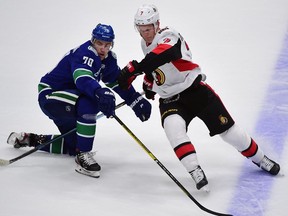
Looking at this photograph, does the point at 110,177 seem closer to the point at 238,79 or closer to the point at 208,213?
the point at 208,213

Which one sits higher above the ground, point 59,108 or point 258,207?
point 59,108

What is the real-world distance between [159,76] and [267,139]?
0.84 m

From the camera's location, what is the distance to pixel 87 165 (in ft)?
11.8

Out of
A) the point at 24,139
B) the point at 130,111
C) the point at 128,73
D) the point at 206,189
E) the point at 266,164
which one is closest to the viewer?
the point at 206,189

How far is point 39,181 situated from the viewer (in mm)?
3549

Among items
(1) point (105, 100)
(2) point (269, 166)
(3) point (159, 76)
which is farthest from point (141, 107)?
(2) point (269, 166)

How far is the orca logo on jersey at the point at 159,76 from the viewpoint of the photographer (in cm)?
356

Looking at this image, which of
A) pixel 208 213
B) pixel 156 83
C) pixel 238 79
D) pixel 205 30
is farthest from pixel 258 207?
pixel 205 30

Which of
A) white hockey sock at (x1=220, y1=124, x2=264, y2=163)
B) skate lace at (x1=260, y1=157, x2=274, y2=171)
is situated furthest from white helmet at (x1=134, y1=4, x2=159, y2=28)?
skate lace at (x1=260, y1=157, x2=274, y2=171)

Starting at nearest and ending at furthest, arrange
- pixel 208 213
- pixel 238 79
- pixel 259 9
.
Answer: pixel 208 213 → pixel 238 79 → pixel 259 9

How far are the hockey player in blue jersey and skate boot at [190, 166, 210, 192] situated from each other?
54 cm

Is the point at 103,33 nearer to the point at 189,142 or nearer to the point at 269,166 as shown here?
the point at 189,142

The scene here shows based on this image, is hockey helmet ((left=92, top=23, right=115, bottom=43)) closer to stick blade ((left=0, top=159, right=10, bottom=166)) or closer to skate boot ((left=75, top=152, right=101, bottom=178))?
skate boot ((left=75, top=152, right=101, bottom=178))

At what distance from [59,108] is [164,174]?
695 millimetres
